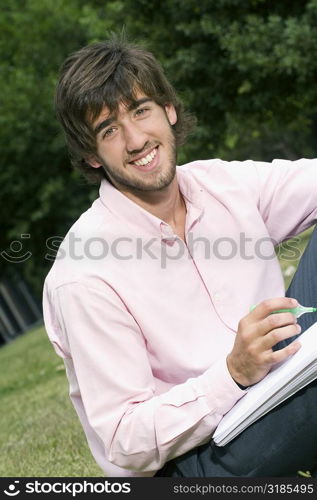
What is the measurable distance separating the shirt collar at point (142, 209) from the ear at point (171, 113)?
375mm

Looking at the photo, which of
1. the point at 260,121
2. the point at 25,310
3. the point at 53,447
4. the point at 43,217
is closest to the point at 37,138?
the point at 43,217

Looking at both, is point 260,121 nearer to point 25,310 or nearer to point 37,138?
point 37,138

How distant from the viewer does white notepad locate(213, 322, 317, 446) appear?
7.94ft

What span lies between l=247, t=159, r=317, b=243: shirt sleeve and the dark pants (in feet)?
1.81

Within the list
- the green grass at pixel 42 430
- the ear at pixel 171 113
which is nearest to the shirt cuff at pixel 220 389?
the ear at pixel 171 113

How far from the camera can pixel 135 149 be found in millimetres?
3193

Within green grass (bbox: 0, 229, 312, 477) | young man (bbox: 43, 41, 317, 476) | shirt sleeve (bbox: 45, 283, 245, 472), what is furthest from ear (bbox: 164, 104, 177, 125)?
green grass (bbox: 0, 229, 312, 477)

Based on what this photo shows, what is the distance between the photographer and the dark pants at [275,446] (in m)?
2.56

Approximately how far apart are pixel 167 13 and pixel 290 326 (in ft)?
54.7

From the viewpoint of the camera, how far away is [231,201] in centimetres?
331

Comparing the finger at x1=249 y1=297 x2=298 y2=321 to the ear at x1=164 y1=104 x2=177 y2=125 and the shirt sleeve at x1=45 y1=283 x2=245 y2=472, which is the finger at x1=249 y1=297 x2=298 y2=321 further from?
the ear at x1=164 y1=104 x2=177 y2=125

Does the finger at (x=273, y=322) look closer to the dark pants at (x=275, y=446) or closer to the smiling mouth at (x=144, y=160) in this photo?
the dark pants at (x=275, y=446)

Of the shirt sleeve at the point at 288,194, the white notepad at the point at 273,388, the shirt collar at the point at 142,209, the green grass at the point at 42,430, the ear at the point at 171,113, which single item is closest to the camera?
the white notepad at the point at 273,388

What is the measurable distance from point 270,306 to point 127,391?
0.54m
